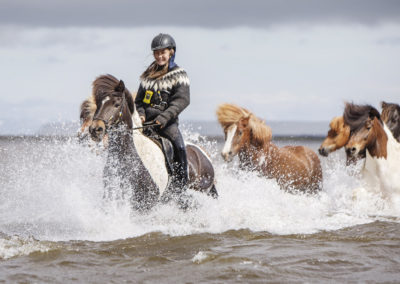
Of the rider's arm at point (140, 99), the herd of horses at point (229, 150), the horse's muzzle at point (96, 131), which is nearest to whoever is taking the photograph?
the horse's muzzle at point (96, 131)

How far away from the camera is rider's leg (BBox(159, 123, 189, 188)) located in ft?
26.2

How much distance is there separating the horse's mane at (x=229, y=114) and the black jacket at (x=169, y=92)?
11.1 feet

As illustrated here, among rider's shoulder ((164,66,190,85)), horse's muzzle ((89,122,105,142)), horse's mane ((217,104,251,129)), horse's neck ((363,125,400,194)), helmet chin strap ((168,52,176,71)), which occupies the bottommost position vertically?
horse's neck ((363,125,400,194))

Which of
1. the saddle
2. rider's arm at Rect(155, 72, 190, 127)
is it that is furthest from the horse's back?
rider's arm at Rect(155, 72, 190, 127)

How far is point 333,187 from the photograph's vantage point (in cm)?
1391

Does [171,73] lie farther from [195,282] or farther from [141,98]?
[195,282]

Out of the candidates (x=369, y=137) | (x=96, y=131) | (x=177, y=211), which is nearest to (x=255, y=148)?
(x=369, y=137)

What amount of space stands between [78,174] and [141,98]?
5.24 feet

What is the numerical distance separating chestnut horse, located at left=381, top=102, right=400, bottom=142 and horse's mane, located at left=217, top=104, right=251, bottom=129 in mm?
2571

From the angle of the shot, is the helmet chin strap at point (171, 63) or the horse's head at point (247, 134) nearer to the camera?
the helmet chin strap at point (171, 63)

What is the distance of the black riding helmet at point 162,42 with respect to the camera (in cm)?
798

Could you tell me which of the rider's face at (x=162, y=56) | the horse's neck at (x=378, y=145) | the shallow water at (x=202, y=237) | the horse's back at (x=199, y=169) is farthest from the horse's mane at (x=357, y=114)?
the rider's face at (x=162, y=56)

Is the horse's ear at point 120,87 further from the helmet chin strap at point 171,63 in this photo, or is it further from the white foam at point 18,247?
the white foam at point 18,247

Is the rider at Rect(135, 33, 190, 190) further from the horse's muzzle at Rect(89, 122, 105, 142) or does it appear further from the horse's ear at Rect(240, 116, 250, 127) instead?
the horse's ear at Rect(240, 116, 250, 127)
